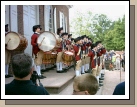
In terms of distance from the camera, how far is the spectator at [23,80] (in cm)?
153

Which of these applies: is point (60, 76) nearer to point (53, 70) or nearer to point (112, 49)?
point (53, 70)

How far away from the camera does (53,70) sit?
3.22m

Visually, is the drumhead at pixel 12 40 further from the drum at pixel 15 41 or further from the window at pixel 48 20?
the window at pixel 48 20

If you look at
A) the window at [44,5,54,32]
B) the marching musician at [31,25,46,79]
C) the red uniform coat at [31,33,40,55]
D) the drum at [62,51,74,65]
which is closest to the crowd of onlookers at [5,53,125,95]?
the marching musician at [31,25,46,79]

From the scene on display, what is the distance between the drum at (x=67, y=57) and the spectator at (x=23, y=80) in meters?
1.91

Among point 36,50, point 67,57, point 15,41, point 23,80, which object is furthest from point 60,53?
point 23,80

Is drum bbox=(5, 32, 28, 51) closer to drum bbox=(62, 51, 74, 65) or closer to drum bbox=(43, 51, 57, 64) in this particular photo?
drum bbox=(43, 51, 57, 64)

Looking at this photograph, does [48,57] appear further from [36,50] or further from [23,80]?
[23,80]

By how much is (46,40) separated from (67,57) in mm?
872

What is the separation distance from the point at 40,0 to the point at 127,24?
79 cm

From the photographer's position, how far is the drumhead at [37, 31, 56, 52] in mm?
2824

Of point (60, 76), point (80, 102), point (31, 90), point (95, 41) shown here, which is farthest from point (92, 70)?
point (31, 90)

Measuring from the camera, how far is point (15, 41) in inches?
102

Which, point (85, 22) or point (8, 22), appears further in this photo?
point (8, 22)
